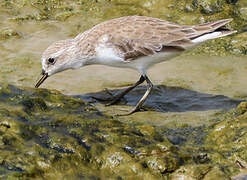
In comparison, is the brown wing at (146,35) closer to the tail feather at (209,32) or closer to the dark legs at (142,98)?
the tail feather at (209,32)

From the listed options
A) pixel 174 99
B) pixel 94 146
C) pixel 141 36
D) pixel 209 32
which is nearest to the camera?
pixel 94 146

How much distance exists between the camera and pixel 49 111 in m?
5.45

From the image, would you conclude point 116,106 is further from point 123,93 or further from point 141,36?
point 141,36

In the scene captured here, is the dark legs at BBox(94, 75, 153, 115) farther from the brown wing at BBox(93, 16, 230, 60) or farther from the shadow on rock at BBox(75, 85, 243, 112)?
the brown wing at BBox(93, 16, 230, 60)

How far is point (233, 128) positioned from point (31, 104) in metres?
2.50

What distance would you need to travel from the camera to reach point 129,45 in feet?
22.9

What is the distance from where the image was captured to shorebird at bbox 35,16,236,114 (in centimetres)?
700

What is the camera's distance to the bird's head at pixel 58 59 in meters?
7.21

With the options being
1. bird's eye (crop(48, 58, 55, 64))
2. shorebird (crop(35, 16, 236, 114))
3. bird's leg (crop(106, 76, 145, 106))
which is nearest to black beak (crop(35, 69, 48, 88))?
shorebird (crop(35, 16, 236, 114))

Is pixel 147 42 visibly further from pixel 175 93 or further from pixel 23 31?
pixel 23 31

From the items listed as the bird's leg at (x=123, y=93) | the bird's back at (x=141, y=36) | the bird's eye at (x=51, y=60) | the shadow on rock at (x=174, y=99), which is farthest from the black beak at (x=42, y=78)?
the bird's leg at (x=123, y=93)

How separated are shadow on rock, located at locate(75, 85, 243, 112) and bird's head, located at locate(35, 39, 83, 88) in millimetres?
573

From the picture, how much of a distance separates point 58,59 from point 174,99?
198 centimetres

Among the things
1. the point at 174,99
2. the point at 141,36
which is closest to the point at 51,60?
the point at 141,36
